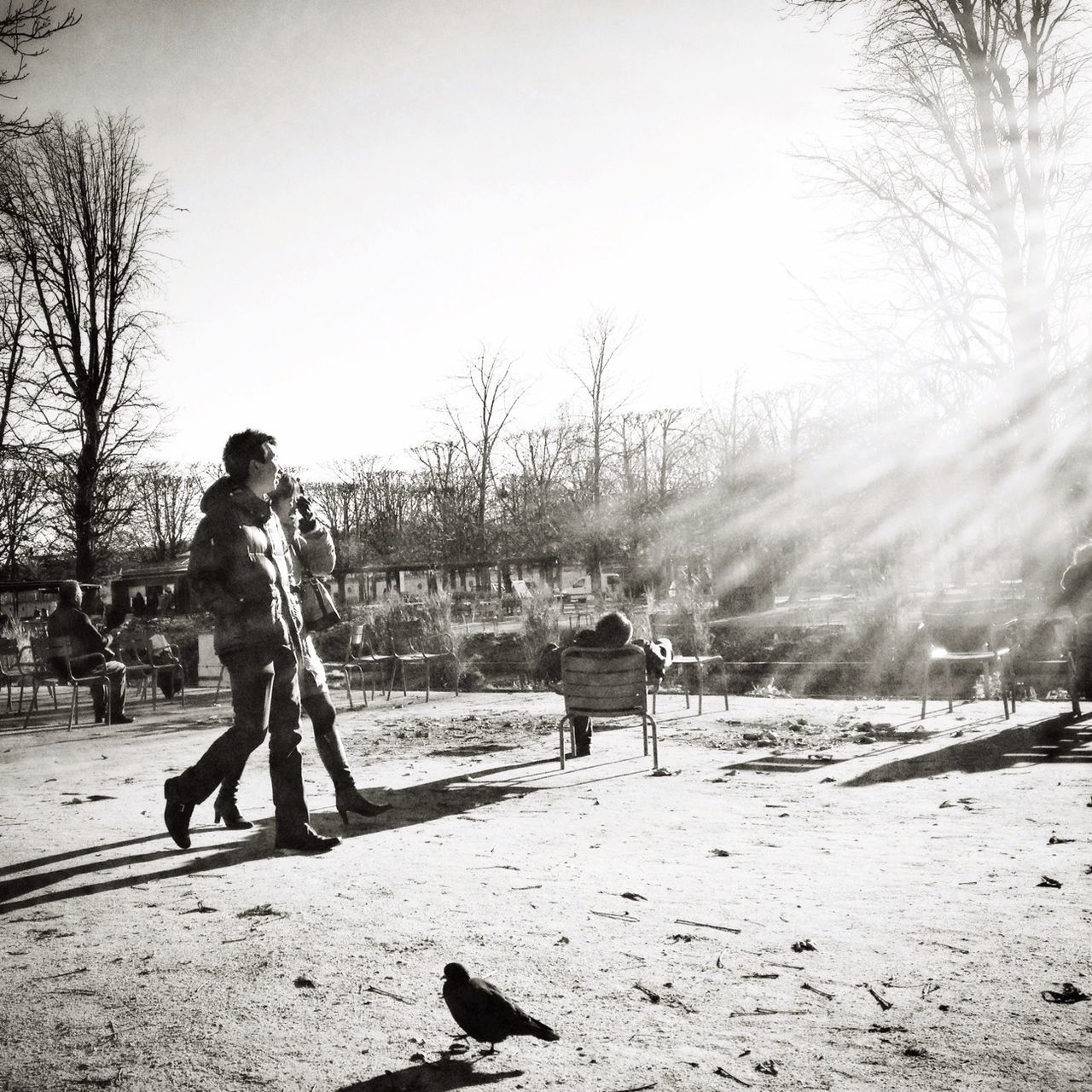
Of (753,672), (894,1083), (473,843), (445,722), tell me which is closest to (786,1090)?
(894,1083)

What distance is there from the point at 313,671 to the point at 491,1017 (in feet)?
9.25

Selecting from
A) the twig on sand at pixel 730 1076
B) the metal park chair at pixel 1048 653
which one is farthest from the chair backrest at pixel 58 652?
the twig on sand at pixel 730 1076

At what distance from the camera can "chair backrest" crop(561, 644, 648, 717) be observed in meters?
7.20

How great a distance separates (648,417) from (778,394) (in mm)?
10276

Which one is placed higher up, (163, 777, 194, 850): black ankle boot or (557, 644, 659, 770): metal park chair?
(557, 644, 659, 770): metal park chair

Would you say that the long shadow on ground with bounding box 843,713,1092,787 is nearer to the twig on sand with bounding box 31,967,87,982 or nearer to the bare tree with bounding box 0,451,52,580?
the twig on sand with bounding box 31,967,87,982

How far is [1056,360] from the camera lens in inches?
531

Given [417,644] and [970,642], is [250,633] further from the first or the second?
[417,644]

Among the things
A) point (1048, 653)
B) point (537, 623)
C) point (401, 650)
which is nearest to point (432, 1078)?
point (1048, 653)

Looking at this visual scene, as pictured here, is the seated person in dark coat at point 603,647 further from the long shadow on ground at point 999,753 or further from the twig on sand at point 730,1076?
the twig on sand at point 730,1076

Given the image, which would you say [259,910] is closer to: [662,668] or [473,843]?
[473,843]

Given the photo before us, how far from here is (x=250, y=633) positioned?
4.55 meters

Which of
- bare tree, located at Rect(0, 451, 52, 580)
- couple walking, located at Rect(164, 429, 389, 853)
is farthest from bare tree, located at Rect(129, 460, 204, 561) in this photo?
couple walking, located at Rect(164, 429, 389, 853)

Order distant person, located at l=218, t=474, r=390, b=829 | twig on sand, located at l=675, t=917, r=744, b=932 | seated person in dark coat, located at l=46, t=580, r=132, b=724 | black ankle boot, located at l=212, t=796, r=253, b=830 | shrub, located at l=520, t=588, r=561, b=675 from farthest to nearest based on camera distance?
→ 1. shrub, located at l=520, t=588, r=561, b=675
2. seated person in dark coat, located at l=46, t=580, r=132, b=724
3. black ankle boot, located at l=212, t=796, r=253, b=830
4. distant person, located at l=218, t=474, r=390, b=829
5. twig on sand, located at l=675, t=917, r=744, b=932
